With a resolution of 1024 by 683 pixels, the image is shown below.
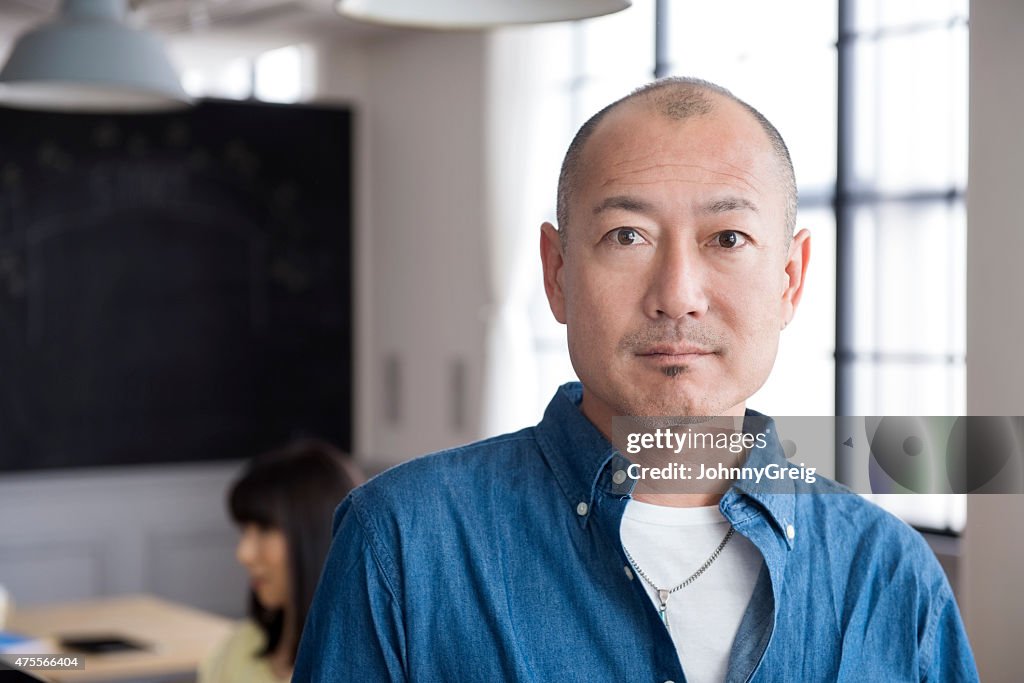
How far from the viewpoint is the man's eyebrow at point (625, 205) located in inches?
40.6

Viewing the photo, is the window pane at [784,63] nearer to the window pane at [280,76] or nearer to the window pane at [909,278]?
the window pane at [909,278]

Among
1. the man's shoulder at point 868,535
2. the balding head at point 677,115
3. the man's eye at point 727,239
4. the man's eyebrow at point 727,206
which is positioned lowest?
the man's shoulder at point 868,535

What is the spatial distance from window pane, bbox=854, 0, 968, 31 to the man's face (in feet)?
8.66

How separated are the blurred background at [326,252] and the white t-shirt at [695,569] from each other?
272 cm

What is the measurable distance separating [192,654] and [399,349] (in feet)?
8.83

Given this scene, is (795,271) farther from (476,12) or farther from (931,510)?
(931,510)

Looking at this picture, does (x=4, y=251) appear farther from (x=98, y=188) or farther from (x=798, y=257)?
(x=798, y=257)

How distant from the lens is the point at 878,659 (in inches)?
44.0

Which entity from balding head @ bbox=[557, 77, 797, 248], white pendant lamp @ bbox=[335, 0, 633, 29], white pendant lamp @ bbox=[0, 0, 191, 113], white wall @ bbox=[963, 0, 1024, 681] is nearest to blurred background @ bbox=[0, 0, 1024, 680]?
white wall @ bbox=[963, 0, 1024, 681]

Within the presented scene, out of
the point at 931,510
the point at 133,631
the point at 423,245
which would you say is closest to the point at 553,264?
the point at 133,631

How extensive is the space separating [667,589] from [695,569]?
35 millimetres

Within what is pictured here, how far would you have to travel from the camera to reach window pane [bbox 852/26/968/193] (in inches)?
137

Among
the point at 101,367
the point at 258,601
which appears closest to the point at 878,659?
the point at 258,601

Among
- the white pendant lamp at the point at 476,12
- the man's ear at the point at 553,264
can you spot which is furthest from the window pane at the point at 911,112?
the man's ear at the point at 553,264
